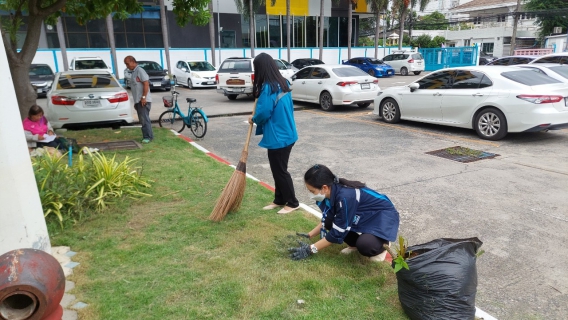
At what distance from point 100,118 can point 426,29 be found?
63.6m

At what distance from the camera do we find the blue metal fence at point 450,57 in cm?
3080

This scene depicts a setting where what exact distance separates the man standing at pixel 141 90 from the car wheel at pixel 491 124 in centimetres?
658

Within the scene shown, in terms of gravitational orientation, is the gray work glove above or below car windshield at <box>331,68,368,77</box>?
below

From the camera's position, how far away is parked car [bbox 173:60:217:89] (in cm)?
2223

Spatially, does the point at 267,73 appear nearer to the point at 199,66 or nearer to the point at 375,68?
the point at 199,66

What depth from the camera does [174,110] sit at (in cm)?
1007

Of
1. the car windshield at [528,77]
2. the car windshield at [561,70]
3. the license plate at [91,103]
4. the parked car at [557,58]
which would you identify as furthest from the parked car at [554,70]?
the license plate at [91,103]

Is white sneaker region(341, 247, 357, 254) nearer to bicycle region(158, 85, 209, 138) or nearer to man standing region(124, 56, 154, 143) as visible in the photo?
man standing region(124, 56, 154, 143)

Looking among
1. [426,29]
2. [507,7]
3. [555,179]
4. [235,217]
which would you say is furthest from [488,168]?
[426,29]

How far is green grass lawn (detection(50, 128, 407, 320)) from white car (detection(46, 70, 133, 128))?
4509 mm

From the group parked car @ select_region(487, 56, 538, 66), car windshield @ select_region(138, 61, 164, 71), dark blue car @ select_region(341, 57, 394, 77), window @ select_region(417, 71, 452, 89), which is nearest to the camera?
window @ select_region(417, 71, 452, 89)

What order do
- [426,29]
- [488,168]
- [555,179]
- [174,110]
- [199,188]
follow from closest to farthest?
[199,188], [555,179], [488,168], [174,110], [426,29]

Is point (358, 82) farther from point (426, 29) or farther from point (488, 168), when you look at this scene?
point (426, 29)

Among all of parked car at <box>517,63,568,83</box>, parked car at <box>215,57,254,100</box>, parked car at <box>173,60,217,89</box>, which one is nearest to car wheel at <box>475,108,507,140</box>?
parked car at <box>517,63,568,83</box>
